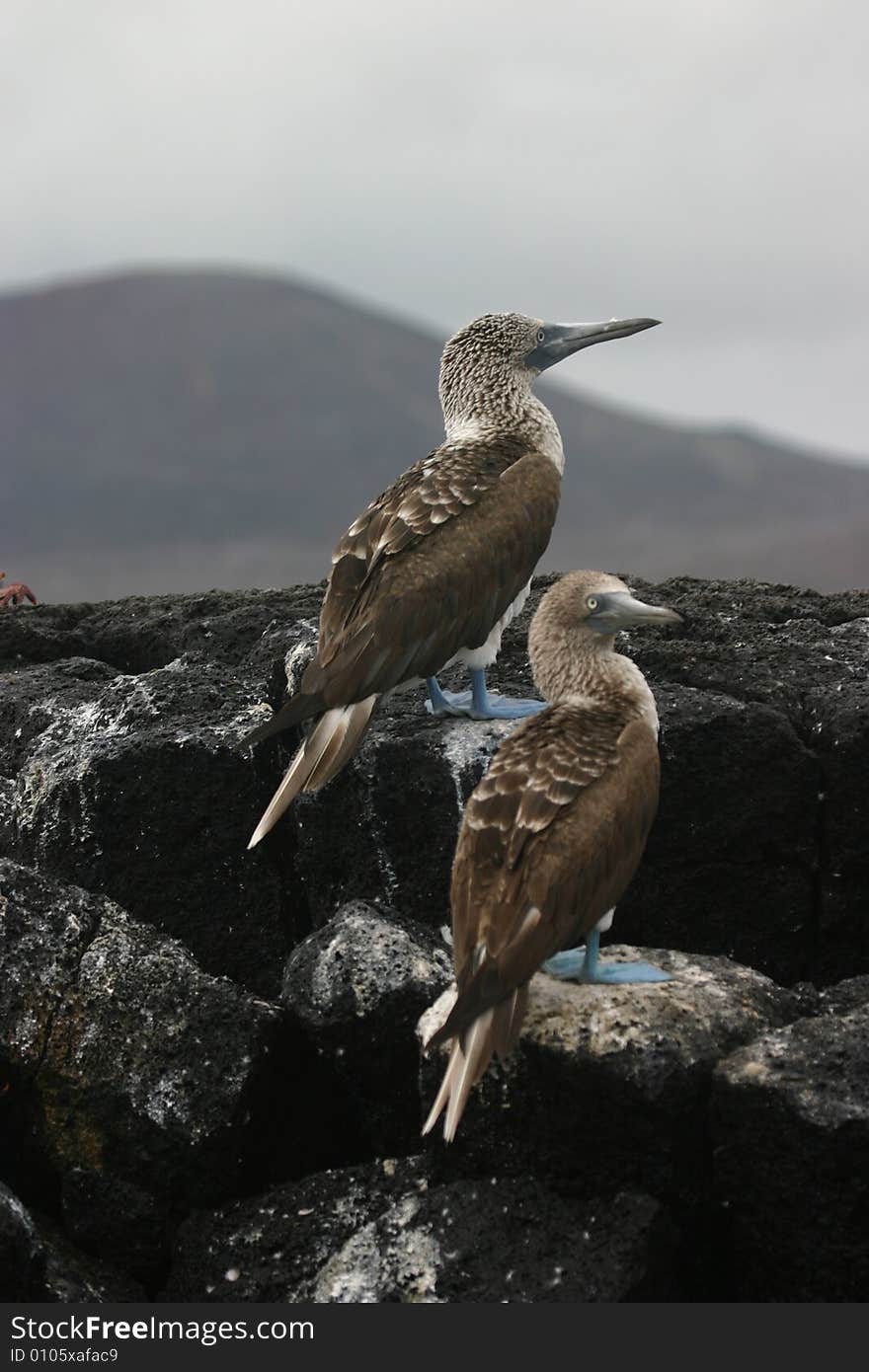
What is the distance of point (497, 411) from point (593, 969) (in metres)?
3.09

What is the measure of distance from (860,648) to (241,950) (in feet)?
10.4

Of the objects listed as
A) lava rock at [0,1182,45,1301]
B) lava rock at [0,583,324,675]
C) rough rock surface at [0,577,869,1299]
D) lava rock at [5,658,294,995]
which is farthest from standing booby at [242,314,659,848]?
lava rock at [0,583,324,675]

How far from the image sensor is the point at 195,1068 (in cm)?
664

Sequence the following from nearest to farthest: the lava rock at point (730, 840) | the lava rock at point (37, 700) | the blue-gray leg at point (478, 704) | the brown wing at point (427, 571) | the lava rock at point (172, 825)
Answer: the brown wing at point (427, 571), the lava rock at point (730, 840), the blue-gray leg at point (478, 704), the lava rock at point (172, 825), the lava rock at point (37, 700)

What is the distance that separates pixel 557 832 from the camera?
19.0 feet

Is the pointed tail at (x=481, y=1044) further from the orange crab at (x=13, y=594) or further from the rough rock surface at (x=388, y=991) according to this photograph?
the orange crab at (x=13, y=594)

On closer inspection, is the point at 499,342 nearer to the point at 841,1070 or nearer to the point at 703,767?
the point at 703,767

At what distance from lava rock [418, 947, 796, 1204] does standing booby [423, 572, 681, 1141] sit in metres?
0.15

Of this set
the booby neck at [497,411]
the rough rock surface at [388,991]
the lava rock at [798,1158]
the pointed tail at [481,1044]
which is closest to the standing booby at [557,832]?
the pointed tail at [481,1044]

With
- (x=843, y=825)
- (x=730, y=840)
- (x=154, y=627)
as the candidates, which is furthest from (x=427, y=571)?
(x=154, y=627)

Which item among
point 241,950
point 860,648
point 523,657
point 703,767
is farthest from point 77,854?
point 860,648

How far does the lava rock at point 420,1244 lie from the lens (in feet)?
18.5

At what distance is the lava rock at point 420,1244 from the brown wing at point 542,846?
79 cm

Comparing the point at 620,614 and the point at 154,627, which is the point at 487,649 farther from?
the point at 154,627
